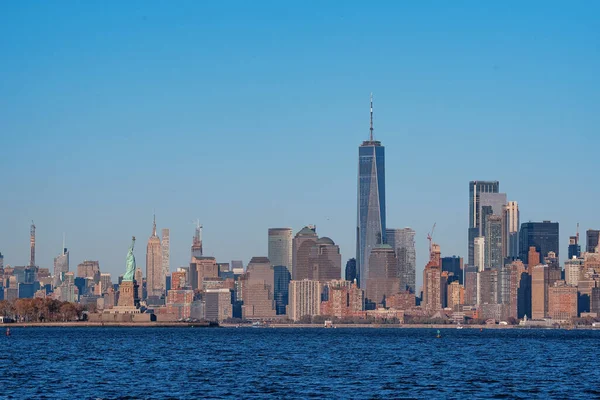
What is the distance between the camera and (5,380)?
8388 centimetres

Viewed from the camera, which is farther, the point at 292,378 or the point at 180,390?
the point at 292,378

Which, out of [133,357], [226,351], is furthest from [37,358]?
[226,351]

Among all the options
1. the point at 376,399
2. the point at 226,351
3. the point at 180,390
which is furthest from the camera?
the point at 226,351

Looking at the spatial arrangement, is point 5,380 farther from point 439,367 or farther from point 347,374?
point 439,367

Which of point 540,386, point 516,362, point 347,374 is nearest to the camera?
point 540,386

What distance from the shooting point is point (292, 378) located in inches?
3406

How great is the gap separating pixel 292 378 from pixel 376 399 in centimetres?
1580

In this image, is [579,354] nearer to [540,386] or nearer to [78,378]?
[540,386]

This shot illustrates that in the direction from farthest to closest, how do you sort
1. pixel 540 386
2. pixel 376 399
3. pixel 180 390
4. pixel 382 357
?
pixel 382 357, pixel 540 386, pixel 180 390, pixel 376 399

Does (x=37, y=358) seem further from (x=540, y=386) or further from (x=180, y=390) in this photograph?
(x=540, y=386)

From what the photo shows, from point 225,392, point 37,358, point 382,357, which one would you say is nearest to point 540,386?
point 225,392

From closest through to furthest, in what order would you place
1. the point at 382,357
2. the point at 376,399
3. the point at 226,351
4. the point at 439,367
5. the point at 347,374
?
1. the point at 376,399
2. the point at 347,374
3. the point at 439,367
4. the point at 382,357
5. the point at 226,351

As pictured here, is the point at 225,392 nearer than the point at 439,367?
Yes

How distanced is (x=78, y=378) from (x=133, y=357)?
95.0 ft
